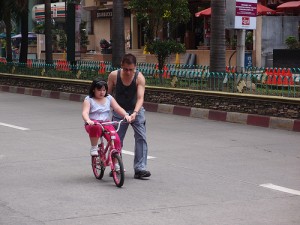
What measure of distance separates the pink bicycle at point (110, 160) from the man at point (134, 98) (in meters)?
0.27

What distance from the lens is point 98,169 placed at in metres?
9.20

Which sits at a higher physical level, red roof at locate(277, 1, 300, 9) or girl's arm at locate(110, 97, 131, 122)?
red roof at locate(277, 1, 300, 9)

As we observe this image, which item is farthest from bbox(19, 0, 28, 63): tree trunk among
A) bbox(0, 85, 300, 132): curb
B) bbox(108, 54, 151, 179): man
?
bbox(108, 54, 151, 179): man

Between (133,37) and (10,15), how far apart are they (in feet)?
54.7

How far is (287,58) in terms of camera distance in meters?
26.2

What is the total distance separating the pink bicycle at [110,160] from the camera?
8648 millimetres

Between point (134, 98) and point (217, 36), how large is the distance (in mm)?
9250

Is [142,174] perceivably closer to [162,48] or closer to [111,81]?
[111,81]

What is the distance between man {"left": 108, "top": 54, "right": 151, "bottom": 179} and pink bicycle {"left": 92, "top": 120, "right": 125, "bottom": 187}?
0.27 meters

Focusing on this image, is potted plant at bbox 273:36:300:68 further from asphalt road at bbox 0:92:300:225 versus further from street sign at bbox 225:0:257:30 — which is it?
asphalt road at bbox 0:92:300:225

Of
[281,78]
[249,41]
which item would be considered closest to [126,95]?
[281,78]

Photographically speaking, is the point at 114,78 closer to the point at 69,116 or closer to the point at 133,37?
the point at 69,116

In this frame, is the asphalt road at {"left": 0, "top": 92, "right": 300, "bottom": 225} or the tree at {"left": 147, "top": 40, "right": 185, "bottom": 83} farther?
the tree at {"left": 147, "top": 40, "right": 185, "bottom": 83}

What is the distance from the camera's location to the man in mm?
9219
